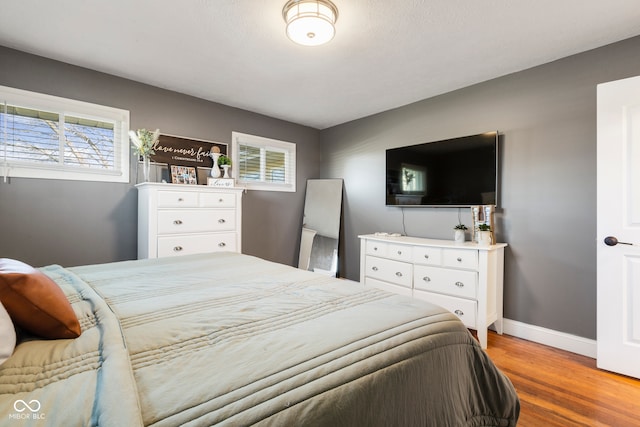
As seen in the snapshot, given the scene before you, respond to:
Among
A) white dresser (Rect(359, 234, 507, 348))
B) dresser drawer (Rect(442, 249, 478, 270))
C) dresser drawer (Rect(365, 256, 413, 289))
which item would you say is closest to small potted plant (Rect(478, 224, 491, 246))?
white dresser (Rect(359, 234, 507, 348))

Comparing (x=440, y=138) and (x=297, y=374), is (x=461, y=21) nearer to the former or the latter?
(x=440, y=138)

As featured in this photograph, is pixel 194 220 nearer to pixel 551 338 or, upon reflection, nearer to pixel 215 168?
pixel 215 168

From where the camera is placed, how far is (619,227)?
6.53ft

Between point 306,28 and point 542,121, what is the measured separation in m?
2.15

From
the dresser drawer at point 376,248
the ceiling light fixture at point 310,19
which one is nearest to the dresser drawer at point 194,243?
the dresser drawer at point 376,248

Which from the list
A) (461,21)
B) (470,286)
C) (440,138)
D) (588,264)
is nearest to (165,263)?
(470,286)

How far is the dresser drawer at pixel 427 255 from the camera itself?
2705mm

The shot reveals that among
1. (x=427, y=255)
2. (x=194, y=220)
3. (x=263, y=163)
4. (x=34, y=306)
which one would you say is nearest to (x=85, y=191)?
(x=194, y=220)

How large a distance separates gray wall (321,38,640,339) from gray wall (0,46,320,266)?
275cm

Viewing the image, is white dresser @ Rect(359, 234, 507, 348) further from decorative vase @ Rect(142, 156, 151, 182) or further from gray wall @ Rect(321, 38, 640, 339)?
decorative vase @ Rect(142, 156, 151, 182)

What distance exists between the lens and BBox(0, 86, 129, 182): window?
2.42 m

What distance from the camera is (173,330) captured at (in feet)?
2.90

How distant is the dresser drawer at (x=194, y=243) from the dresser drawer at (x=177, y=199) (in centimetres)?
30

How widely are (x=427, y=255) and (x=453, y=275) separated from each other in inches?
11.2
